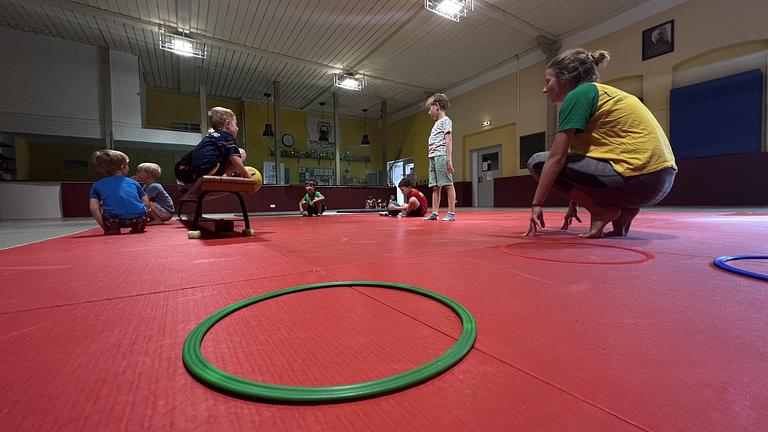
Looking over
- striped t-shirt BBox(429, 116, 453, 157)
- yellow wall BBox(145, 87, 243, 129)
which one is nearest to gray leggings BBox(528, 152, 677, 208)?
striped t-shirt BBox(429, 116, 453, 157)

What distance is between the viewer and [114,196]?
2758mm

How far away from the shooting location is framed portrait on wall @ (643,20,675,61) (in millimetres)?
6574

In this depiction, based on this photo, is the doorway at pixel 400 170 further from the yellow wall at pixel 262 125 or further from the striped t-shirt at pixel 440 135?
the striped t-shirt at pixel 440 135

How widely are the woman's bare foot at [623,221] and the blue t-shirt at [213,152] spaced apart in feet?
8.99

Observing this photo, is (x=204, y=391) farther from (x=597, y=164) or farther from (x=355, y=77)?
(x=355, y=77)

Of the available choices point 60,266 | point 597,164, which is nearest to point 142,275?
point 60,266

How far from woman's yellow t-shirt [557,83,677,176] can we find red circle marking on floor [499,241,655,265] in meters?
0.47

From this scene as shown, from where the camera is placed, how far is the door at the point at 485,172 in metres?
10.6

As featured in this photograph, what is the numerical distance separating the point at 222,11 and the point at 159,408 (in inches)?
Answer: 347

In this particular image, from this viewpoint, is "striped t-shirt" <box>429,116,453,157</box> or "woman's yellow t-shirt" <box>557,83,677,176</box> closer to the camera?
"woman's yellow t-shirt" <box>557,83,677,176</box>

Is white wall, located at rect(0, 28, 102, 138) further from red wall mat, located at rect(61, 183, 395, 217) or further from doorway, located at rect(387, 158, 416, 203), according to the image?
doorway, located at rect(387, 158, 416, 203)

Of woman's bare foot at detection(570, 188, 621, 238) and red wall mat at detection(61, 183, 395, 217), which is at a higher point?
red wall mat at detection(61, 183, 395, 217)

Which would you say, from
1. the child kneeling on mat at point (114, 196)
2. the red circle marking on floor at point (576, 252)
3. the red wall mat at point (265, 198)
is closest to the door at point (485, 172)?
the red wall mat at point (265, 198)

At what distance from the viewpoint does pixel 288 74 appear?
1060cm
